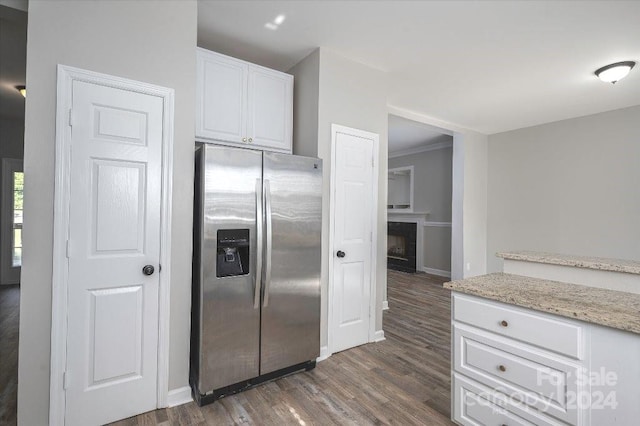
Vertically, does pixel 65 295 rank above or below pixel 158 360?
above

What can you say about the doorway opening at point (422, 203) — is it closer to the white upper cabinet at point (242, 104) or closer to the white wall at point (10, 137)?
the white upper cabinet at point (242, 104)

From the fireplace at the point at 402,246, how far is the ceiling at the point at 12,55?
6754 millimetres

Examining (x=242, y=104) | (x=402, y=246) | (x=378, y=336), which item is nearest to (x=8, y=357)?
(x=242, y=104)

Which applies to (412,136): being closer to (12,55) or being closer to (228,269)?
(228,269)

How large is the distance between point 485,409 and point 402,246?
5.88 metres

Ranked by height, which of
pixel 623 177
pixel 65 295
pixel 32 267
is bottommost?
pixel 65 295

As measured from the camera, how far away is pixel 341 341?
9.66 feet

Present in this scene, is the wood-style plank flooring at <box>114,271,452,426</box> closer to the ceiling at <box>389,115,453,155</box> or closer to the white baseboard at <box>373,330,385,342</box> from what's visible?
the white baseboard at <box>373,330,385,342</box>

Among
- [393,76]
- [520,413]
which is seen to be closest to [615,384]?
[520,413]

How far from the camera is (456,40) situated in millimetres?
2709

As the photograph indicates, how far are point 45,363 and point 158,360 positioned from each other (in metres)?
0.58

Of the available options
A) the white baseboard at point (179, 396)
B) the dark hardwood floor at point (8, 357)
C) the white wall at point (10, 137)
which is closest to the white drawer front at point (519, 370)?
the white baseboard at point (179, 396)

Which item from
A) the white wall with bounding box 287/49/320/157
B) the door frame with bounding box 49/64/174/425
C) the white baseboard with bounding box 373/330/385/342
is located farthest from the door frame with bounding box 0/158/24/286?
the white baseboard with bounding box 373/330/385/342

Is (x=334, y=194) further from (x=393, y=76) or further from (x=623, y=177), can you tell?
(x=623, y=177)
